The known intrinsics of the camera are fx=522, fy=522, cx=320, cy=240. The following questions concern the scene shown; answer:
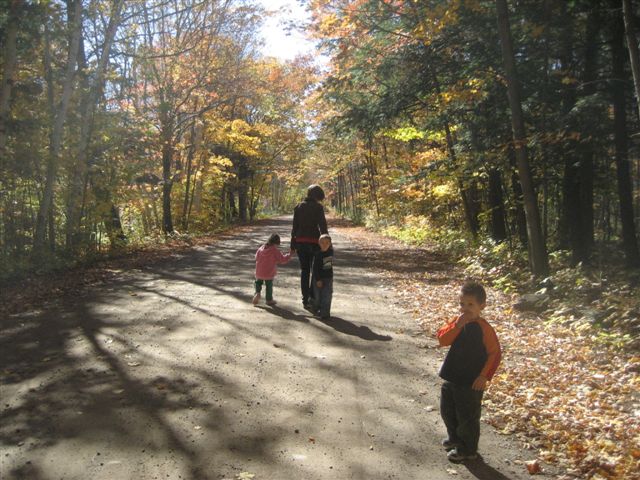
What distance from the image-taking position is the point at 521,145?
9664 millimetres

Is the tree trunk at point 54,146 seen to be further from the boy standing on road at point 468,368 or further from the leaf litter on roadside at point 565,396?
the boy standing on road at point 468,368

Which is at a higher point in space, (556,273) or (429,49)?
(429,49)

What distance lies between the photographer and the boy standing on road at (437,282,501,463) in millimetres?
3869

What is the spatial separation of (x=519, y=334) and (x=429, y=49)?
8484 millimetres

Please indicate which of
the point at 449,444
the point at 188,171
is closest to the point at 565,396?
the point at 449,444

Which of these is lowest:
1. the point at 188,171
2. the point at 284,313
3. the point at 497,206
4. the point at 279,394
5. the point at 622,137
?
the point at 279,394

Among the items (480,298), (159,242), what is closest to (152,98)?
(159,242)

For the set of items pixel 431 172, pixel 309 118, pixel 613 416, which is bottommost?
pixel 613 416

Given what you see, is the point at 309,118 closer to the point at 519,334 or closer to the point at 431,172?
the point at 431,172

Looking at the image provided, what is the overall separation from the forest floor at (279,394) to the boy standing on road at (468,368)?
0.56 ft

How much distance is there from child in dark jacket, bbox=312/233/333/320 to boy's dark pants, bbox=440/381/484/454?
13.7 ft

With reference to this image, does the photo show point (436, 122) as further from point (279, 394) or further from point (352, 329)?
point (279, 394)

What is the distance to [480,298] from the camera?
3914mm

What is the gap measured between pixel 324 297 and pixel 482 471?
464 cm
